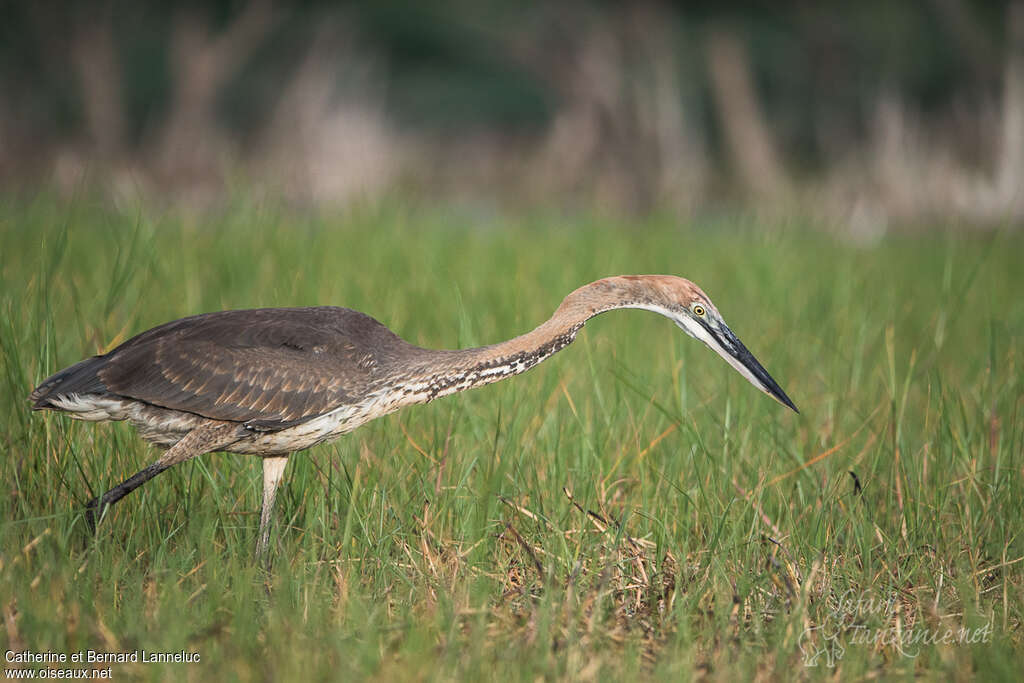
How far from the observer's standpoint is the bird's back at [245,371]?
4.23 meters

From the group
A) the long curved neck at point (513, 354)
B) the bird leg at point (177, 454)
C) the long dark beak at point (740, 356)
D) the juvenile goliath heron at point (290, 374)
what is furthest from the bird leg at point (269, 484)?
the long dark beak at point (740, 356)

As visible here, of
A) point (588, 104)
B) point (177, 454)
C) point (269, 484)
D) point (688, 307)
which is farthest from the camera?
point (588, 104)

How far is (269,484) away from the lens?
4.49 metres

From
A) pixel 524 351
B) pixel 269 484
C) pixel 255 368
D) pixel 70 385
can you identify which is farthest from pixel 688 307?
pixel 70 385

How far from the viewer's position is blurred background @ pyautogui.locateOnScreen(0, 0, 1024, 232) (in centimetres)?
1719

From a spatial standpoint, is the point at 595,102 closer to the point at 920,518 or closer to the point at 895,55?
the point at 895,55

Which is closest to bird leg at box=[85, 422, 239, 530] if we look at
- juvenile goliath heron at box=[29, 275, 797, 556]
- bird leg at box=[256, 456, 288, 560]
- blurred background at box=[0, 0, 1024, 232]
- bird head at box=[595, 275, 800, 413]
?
juvenile goliath heron at box=[29, 275, 797, 556]

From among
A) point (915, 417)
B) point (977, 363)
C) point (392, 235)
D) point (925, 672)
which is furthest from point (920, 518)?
point (392, 235)

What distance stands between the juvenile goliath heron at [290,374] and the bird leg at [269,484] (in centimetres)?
1

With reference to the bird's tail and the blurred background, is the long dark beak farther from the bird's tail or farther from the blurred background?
the blurred background

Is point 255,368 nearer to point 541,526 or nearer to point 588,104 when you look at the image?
point 541,526

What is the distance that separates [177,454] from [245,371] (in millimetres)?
394

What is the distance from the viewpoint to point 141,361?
4309 millimetres

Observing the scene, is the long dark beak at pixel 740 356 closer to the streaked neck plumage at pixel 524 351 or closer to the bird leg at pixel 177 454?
the streaked neck plumage at pixel 524 351
